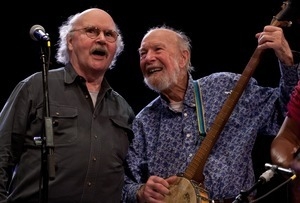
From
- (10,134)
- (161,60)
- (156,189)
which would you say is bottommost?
(156,189)

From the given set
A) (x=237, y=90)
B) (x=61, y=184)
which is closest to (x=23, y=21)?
(x=61, y=184)

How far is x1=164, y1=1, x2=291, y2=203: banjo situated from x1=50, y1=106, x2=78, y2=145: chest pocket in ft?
2.46

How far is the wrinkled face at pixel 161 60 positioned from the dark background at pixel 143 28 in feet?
3.96

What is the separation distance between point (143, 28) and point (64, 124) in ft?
7.73

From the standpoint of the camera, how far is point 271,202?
3.89 meters

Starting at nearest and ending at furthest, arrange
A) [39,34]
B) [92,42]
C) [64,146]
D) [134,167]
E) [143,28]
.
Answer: [39,34] → [64,146] → [134,167] → [92,42] → [143,28]

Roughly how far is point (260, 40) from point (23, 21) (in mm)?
2956

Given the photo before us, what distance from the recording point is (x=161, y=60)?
13.7ft

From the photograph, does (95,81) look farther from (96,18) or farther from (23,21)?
(23,21)

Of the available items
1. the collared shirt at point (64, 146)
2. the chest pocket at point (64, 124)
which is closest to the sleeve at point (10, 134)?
the collared shirt at point (64, 146)

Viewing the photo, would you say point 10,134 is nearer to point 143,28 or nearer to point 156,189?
point 156,189

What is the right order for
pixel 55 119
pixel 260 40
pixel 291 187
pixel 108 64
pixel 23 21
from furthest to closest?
1. pixel 23 21
2. pixel 108 64
3. pixel 55 119
4. pixel 260 40
5. pixel 291 187

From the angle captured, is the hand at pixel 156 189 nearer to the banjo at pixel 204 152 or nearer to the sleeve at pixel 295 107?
the banjo at pixel 204 152

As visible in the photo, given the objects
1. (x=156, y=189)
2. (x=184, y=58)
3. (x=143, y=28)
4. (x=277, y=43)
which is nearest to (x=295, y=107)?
(x=277, y=43)
